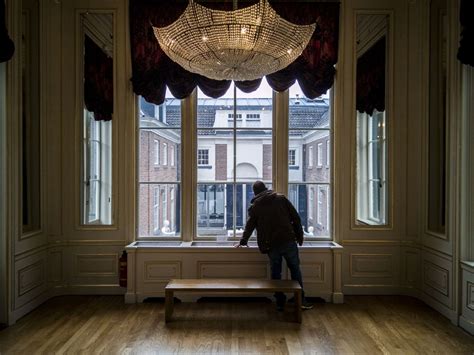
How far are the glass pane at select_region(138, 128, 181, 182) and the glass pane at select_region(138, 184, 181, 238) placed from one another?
0.14 meters

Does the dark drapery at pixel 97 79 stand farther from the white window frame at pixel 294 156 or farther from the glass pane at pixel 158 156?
the white window frame at pixel 294 156

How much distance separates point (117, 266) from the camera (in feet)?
16.9

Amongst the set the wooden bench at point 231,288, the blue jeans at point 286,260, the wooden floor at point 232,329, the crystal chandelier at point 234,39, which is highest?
the crystal chandelier at point 234,39

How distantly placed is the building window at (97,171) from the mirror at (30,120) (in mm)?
560

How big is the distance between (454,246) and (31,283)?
14.9 ft

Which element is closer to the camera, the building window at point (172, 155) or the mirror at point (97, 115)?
the mirror at point (97, 115)

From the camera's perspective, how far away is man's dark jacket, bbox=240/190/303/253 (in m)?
4.50

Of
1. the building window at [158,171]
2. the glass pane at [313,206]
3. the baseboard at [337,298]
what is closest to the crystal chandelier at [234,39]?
the building window at [158,171]

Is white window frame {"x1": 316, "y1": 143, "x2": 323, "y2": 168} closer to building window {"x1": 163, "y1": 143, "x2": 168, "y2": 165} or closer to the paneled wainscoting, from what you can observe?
the paneled wainscoting

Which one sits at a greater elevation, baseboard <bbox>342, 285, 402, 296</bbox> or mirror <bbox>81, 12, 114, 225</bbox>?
mirror <bbox>81, 12, 114, 225</bbox>

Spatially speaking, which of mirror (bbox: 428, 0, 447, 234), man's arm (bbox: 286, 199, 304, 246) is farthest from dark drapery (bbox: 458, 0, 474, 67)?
man's arm (bbox: 286, 199, 304, 246)

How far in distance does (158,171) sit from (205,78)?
4.29 feet

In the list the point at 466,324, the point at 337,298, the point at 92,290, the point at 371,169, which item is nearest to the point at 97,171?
the point at 92,290

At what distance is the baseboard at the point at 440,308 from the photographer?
419 centimetres
